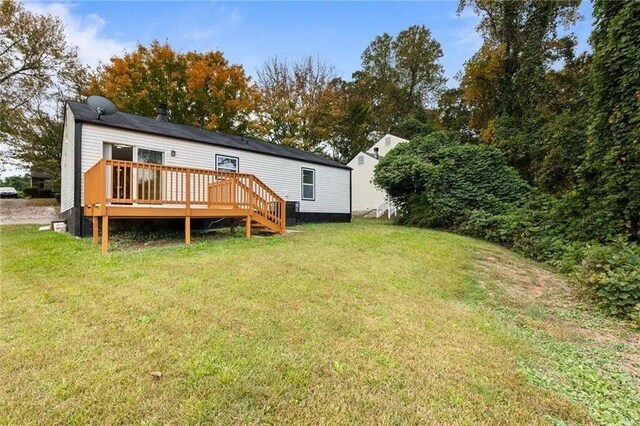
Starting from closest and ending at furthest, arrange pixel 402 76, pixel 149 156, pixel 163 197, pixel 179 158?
pixel 163 197 → pixel 149 156 → pixel 179 158 → pixel 402 76

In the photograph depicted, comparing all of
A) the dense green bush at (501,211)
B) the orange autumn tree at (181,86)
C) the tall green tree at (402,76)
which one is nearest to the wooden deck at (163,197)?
the dense green bush at (501,211)

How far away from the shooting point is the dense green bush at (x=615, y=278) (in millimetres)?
4270

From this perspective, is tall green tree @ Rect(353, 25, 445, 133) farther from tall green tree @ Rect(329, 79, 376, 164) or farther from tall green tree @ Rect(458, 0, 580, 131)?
tall green tree @ Rect(458, 0, 580, 131)

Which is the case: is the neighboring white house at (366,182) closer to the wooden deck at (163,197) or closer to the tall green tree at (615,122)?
the wooden deck at (163,197)

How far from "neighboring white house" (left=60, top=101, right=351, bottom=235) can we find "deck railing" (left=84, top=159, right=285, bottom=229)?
1.03ft

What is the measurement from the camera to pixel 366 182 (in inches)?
906

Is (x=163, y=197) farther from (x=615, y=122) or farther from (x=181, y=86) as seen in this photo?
(x=181, y=86)

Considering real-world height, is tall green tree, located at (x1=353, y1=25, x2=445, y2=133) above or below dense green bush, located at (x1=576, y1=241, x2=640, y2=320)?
above

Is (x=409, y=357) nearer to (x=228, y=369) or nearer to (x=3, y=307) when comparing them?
(x=228, y=369)

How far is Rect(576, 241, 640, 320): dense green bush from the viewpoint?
4.27 metres

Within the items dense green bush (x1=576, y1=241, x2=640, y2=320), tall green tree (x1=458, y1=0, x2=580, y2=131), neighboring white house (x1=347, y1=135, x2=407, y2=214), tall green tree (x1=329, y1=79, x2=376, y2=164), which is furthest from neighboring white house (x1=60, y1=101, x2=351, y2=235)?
tall green tree (x1=329, y1=79, x2=376, y2=164)

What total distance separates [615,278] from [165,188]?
25.6 feet

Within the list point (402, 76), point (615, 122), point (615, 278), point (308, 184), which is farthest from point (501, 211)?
point (402, 76)

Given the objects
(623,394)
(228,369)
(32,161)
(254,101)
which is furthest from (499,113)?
(32,161)
